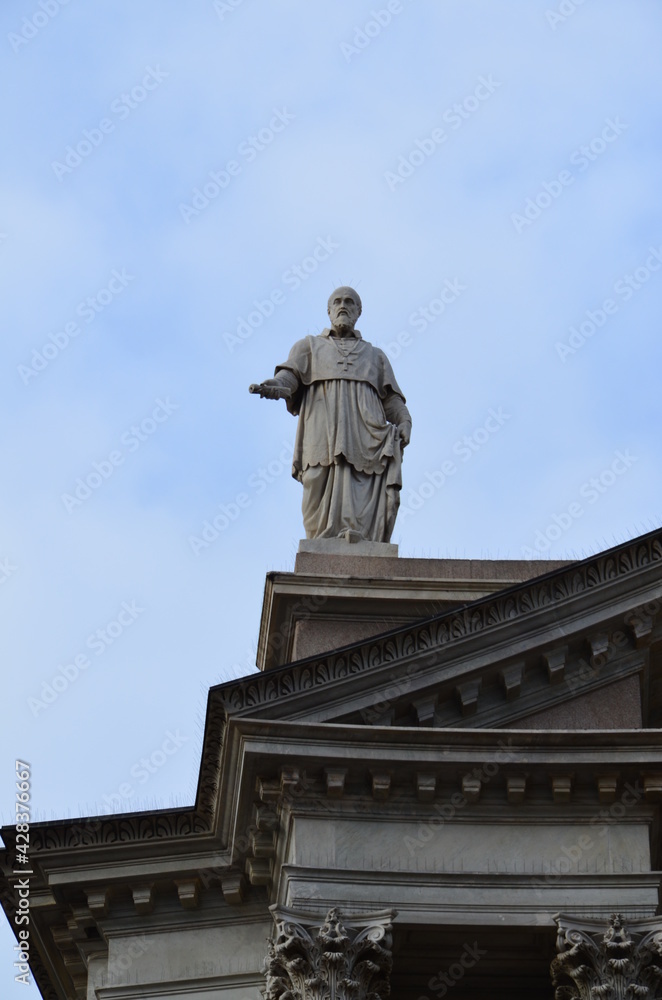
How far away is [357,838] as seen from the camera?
21.1 metres

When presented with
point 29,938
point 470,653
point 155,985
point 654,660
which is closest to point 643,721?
point 654,660

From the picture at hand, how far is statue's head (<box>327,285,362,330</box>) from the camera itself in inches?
1131

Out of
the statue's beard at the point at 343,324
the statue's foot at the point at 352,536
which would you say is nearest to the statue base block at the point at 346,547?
the statue's foot at the point at 352,536

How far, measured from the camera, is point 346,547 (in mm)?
26297

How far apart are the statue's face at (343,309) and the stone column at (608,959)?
11.2 meters

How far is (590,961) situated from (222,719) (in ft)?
15.8

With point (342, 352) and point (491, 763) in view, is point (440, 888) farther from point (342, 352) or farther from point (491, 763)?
point (342, 352)

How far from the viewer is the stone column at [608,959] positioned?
1986 centimetres

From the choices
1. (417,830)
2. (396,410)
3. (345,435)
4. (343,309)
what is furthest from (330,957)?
(343,309)

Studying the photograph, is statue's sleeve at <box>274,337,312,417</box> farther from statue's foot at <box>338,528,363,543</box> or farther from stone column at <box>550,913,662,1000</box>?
stone column at <box>550,913,662,1000</box>

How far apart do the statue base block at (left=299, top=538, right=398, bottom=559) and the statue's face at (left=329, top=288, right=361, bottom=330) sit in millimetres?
3901

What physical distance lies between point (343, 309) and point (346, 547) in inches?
170

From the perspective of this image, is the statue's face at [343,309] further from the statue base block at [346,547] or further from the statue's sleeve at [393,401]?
the statue base block at [346,547]

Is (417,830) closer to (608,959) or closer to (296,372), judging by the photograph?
(608,959)
